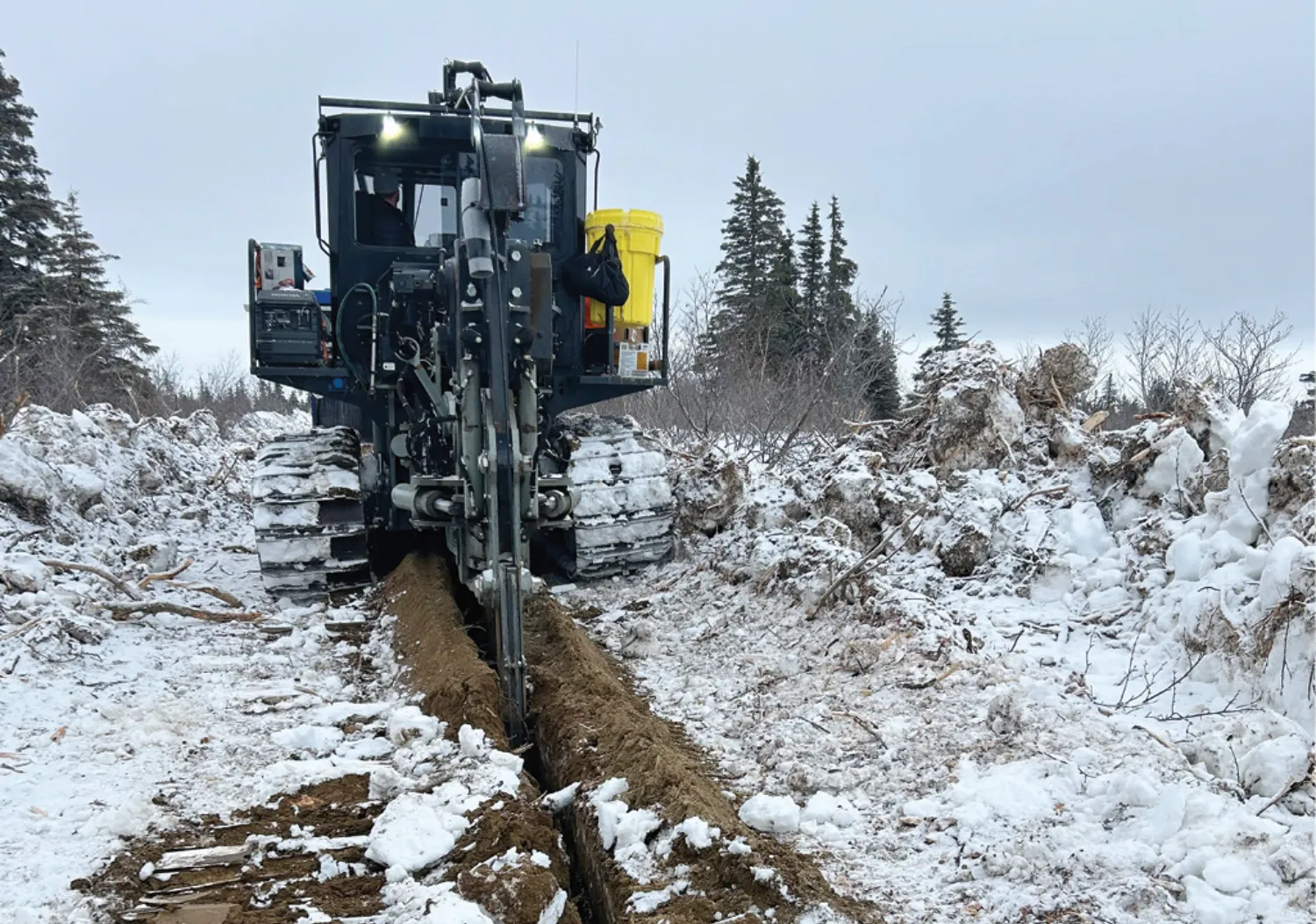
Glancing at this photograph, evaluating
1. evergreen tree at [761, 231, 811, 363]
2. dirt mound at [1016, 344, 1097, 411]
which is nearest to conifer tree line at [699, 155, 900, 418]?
evergreen tree at [761, 231, 811, 363]

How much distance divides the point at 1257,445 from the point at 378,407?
5.97 m

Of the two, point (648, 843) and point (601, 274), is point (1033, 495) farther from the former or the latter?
point (648, 843)

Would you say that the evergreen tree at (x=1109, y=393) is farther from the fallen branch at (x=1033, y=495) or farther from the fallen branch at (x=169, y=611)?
the fallen branch at (x=169, y=611)

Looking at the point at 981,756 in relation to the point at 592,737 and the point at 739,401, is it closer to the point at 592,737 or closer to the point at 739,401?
the point at 592,737

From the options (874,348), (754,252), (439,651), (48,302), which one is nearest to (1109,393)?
(874,348)

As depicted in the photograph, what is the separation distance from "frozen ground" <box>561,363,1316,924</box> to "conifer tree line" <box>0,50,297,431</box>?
15759 mm

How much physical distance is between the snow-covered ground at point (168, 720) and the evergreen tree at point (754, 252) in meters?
21.4

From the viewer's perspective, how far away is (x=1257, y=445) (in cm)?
544

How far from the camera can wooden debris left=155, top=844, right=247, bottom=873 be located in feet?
10.8

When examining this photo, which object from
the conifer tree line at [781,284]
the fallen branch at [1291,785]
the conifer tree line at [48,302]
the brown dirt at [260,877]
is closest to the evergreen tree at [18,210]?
the conifer tree line at [48,302]

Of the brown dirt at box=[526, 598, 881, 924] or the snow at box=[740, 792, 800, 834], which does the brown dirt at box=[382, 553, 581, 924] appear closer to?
the brown dirt at box=[526, 598, 881, 924]

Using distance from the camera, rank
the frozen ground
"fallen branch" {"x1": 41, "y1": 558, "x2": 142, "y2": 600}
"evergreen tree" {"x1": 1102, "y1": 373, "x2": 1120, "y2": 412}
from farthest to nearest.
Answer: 1. "evergreen tree" {"x1": 1102, "y1": 373, "x2": 1120, "y2": 412}
2. "fallen branch" {"x1": 41, "y1": 558, "x2": 142, "y2": 600}
3. the frozen ground

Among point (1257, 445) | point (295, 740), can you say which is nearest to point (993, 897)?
point (295, 740)

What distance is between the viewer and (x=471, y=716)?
420 centimetres
